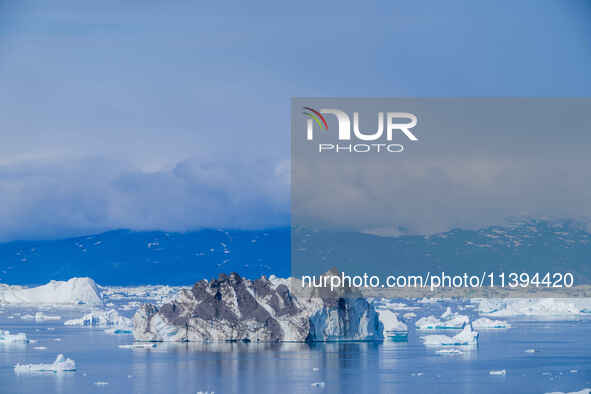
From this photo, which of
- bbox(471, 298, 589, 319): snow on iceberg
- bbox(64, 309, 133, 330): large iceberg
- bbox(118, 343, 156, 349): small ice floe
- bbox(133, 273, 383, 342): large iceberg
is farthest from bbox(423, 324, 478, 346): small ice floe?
bbox(471, 298, 589, 319): snow on iceberg

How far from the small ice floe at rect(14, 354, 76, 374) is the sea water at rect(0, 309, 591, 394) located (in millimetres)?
173

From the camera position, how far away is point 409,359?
1784 cm

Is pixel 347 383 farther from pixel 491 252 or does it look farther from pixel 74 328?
pixel 74 328

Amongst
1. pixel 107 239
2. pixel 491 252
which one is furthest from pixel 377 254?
pixel 107 239

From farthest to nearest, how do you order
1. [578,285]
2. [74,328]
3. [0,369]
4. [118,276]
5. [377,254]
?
1. [118,276]
2. [578,285]
3. [74,328]
4. [377,254]
5. [0,369]

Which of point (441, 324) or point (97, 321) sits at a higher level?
point (97, 321)

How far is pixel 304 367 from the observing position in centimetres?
1631

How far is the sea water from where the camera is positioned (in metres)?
14.4

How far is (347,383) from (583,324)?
52.2ft

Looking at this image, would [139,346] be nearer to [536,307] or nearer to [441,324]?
[441,324]

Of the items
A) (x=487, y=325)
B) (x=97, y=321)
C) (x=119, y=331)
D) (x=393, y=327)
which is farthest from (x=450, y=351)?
(x=97, y=321)

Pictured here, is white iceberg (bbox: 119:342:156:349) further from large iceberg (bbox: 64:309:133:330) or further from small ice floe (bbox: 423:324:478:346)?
large iceberg (bbox: 64:309:133:330)

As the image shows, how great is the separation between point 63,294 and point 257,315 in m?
20.4

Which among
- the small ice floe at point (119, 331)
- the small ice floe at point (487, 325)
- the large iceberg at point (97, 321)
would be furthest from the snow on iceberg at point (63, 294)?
the small ice floe at point (487, 325)
